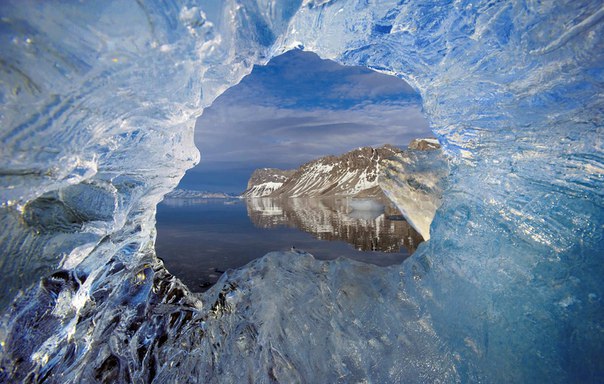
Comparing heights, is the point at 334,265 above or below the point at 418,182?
below

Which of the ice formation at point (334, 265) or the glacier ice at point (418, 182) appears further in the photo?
the glacier ice at point (418, 182)

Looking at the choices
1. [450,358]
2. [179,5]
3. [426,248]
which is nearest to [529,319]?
[450,358]

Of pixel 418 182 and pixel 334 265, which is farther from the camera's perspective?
pixel 418 182

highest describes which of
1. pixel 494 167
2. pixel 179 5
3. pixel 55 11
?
pixel 179 5

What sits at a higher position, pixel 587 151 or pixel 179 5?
pixel 179 5

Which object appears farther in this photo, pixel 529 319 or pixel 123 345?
pixel 123 345

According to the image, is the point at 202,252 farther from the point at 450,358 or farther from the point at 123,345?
the point at 450,358

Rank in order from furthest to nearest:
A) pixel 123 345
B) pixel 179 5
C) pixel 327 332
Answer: pixel 123 345
pixel 327 332
pixel 179 5

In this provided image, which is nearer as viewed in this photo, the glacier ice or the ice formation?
the ice formation
